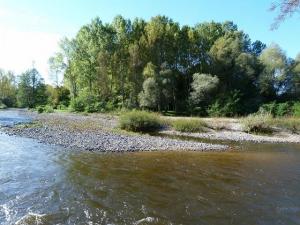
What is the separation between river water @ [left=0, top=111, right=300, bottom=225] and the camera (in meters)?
8.20

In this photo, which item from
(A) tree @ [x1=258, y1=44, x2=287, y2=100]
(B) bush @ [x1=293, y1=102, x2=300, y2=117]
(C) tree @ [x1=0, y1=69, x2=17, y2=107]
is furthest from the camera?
(C) tree @ [x1=0, y1=69, x2=17, y2=107]

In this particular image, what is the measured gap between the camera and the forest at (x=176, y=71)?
47781 mm

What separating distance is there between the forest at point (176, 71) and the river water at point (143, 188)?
29.5m

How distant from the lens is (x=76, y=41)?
6362cm

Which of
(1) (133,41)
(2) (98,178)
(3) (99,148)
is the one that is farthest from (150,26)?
(2) (98,178)

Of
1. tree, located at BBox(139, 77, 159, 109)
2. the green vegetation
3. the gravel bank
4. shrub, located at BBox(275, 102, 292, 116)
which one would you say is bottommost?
the gravel bank

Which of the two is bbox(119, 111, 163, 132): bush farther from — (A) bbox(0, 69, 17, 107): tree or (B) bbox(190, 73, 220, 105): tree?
(A) bbox(0, 69, 17, 107): tree

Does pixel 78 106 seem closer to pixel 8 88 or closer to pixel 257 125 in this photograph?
pixel 257 125

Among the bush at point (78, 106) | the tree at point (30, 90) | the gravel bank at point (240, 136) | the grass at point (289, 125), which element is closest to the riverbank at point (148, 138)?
the gravel bank at point (240, 136)

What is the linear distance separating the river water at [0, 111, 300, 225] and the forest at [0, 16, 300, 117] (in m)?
29.5

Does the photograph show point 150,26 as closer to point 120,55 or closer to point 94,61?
point 120,55

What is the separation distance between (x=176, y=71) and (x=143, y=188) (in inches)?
1767

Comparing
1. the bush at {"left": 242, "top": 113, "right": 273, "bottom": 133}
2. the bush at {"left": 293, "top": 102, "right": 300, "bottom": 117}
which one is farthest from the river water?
the bush at {"left": 293, "top": 102, "right": 300, "bottom": 117}

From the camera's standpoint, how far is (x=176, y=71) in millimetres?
54406
